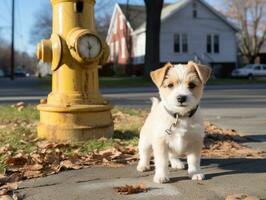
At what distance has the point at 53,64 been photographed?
25.0ft

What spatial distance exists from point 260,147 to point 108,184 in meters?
2.89

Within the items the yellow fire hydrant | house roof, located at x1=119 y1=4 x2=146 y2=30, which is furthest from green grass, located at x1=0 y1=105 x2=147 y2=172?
house roof, located at x1=119 y1=4 x2=146 y2=30

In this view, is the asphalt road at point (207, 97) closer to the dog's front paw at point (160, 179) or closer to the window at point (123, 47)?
the dog's front paw at point (160, 179)

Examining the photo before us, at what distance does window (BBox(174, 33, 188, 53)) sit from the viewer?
167 feet

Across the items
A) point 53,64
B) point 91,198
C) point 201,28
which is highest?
point 201,28

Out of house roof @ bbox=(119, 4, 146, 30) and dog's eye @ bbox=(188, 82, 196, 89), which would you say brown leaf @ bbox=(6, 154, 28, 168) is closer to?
dog's eye @ bbox=(188, 82, 196, 89)

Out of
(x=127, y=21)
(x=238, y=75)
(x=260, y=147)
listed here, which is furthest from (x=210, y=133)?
(x=127, y=21)

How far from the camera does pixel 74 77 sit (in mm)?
7625

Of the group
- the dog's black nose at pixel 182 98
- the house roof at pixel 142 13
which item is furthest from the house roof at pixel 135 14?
the dog's black nose at pixel 182 98

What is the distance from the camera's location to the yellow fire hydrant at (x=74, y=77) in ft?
24.3

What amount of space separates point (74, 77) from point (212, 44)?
45548 millimetres

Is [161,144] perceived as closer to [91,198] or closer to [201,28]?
[91,198]

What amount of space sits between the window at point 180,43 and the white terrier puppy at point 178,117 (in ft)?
151

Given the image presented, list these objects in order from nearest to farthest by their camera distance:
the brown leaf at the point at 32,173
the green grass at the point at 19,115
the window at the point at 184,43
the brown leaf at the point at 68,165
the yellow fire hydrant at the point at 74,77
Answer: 1. the brown leaf at the point at 32,173
2. the brown leaf at the point at 68,165
3. the yellow fire hydrant at the point at 74,77
4. the green grass at the point at 19,115
5. the window at the point at 184,43
